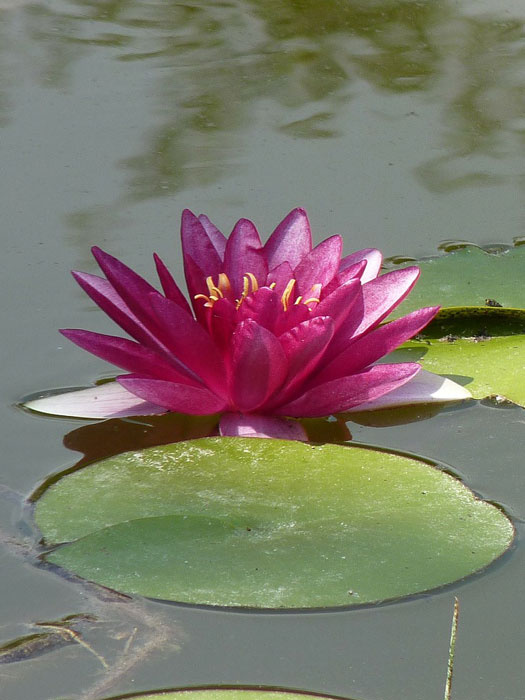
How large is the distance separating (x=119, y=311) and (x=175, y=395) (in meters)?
0.20

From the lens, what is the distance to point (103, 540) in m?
1.35

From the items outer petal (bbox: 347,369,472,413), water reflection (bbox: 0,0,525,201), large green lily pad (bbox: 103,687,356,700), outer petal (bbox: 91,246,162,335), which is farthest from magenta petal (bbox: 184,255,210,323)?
large green lily pad (bbox: 103,687,356,700)

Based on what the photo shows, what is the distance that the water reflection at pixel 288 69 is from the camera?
2.67m

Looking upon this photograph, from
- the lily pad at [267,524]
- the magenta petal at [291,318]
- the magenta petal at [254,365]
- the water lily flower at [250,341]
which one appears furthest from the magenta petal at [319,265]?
the lily pad at [267,524]

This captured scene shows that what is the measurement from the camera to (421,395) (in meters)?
1.79

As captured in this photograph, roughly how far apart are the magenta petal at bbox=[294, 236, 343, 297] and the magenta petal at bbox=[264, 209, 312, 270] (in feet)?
0.19

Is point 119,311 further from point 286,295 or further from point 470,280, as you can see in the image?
point 470,280

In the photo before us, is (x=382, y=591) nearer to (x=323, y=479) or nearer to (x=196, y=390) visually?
(x=323, y=479)

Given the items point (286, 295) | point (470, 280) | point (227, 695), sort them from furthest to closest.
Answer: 1. point (470, 280)
2. point (286, 295)
3. point (227, 695)

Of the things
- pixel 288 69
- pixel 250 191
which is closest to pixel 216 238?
pixel 250 191

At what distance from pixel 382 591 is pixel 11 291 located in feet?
3.68

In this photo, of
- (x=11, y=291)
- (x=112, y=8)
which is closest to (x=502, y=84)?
(x=112, y=8)

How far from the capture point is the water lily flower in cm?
165

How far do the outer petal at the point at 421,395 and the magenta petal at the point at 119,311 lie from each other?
40 cm
